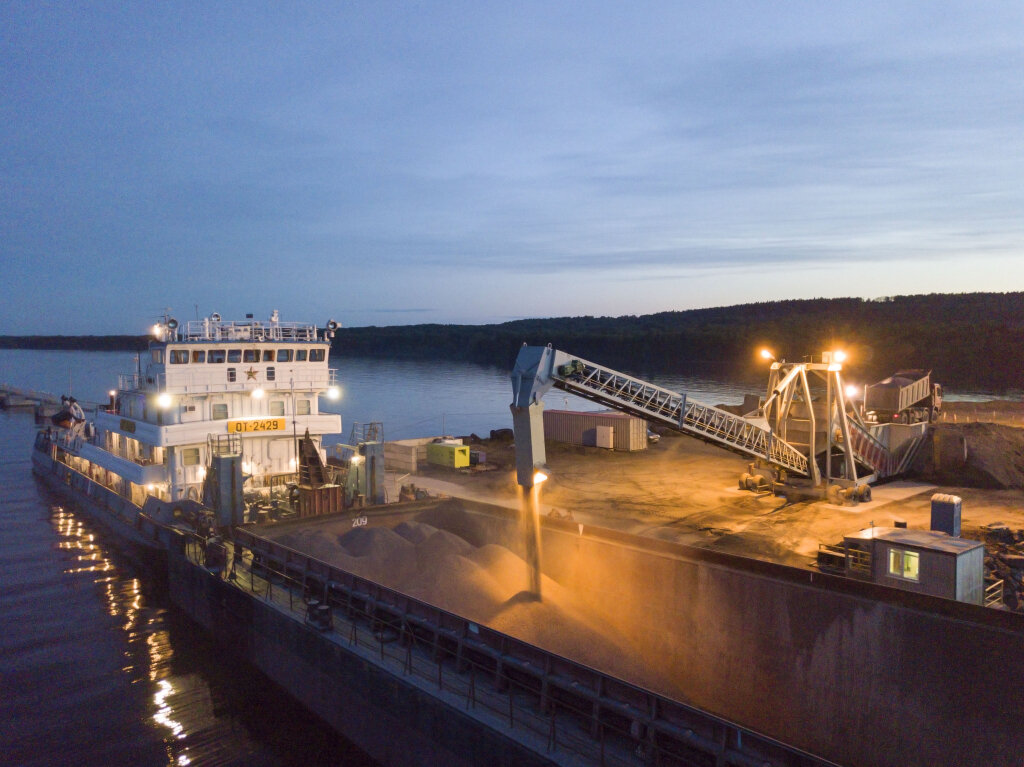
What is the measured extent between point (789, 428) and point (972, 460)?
7904 mm

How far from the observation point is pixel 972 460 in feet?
92.8

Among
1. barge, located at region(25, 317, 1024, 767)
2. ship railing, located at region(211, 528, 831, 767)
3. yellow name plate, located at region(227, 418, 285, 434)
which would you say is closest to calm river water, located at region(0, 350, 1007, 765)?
barge, located at region(25, 317, 1024, 767)

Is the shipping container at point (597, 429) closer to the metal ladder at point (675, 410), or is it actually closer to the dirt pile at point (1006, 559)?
the metal ladder at point (675, 410)

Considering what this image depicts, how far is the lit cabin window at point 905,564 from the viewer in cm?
1345

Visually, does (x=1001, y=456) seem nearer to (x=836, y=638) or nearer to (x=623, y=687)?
(x=836, y=638)

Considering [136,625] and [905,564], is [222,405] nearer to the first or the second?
[136,625]

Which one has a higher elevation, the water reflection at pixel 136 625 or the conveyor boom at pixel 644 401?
the conveyor boom at pixel 644 401

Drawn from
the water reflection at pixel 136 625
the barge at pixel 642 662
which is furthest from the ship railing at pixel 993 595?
the water reflection at pixel 136 625

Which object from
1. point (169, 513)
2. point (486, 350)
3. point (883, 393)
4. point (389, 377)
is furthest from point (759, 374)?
point (169, 513)

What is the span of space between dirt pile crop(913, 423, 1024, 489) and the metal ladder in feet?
24.3

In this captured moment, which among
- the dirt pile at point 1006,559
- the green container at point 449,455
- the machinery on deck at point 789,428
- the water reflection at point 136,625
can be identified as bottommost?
the water reflection at point 136,625

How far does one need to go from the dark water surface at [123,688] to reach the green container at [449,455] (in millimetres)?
14124

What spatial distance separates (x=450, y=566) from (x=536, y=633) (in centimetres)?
258

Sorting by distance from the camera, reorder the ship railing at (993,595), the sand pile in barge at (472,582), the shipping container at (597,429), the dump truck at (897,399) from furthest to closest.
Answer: the shipping container at (597,429) → the dump truck at (897,399) → the ship railing at (993,595) → the sand pile in barge at (472,582)
